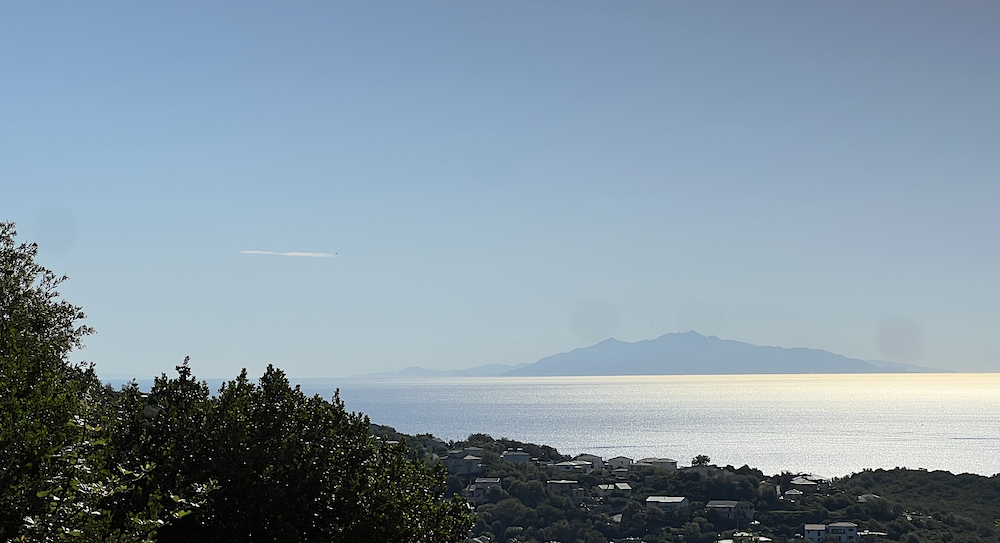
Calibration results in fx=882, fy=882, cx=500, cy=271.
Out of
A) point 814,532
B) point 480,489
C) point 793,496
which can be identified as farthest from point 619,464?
point 814,532

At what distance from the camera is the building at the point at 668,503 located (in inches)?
2362

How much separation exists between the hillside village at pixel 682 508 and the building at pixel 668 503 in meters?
0.07

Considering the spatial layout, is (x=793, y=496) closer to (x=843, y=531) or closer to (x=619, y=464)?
(x=843, y=531)

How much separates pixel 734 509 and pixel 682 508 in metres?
3.46

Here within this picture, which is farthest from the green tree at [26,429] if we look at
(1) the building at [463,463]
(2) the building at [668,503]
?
(1) the building at [463,463]

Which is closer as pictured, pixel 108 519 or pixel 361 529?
pixel 108 519

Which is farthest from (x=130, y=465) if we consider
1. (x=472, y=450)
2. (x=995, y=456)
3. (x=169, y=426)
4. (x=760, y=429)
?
(x=760, y=429)

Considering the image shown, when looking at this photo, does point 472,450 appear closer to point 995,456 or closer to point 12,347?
point 12,347

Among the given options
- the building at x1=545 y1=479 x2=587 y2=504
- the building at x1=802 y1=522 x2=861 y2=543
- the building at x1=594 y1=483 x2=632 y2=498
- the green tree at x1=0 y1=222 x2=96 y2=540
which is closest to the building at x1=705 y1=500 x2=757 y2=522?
the building at x1=802 y1=522 x2=861 y2=543

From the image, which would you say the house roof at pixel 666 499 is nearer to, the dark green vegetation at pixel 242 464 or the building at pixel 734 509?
the building at pixel 734 509

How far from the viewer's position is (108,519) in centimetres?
612

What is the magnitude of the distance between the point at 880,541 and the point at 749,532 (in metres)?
7.29

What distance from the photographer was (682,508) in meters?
60.2

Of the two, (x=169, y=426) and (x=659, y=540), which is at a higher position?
(x=169, y=426)
